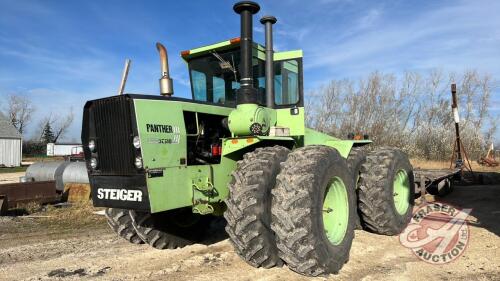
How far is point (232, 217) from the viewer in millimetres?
4625

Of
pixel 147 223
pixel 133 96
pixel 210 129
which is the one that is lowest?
pixel 147 223

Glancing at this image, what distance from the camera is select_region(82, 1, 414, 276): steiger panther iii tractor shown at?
4578 mm

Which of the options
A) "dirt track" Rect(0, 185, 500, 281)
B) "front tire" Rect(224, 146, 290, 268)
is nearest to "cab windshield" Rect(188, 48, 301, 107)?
"front tire" Rect(224, 146, 290, 268)

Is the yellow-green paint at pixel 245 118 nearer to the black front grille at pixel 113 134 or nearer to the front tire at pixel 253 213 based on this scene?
the front tire at pixel 253 213

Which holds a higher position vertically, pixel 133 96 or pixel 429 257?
pixel 133 96

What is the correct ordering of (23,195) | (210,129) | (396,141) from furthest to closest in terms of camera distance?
(396,141) → (23,195) → (210,129)

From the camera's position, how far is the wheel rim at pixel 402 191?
7.62 m

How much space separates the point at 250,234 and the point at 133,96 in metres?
2.03

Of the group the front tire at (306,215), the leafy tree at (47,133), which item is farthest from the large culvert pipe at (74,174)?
the leafy tree at (47,133)

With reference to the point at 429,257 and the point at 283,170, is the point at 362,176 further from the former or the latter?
the point at 283,170

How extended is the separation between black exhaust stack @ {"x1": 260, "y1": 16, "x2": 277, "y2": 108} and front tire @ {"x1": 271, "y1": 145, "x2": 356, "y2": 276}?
1503 mm

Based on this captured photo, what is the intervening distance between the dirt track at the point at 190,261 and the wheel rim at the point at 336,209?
0.46 m

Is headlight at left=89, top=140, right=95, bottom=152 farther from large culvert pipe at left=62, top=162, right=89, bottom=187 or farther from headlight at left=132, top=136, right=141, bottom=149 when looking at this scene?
large culvert pipe at left=62, top=162, right=89, bottom=187


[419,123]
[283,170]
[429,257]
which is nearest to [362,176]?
[429,257]
